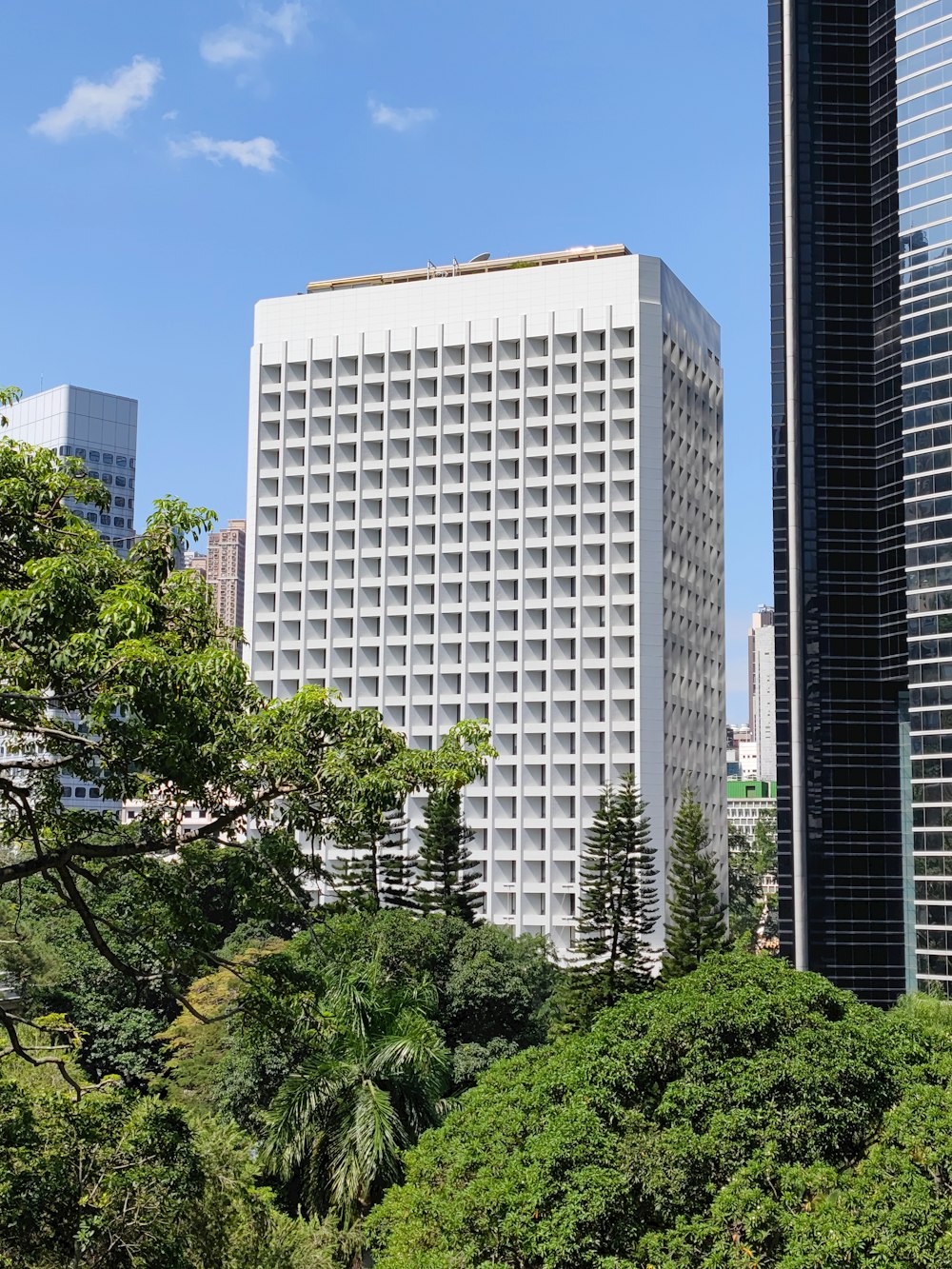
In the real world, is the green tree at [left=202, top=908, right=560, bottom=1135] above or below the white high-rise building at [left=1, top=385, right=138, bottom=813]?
below

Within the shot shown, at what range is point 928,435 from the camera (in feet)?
195

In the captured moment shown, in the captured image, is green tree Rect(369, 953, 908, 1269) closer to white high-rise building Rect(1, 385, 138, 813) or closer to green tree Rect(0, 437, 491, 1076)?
green tree Rect(0, 437, 491, 1076)

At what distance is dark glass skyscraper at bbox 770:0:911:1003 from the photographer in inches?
2437

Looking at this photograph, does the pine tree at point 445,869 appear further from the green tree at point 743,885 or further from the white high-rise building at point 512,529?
the green tree at point 743,885

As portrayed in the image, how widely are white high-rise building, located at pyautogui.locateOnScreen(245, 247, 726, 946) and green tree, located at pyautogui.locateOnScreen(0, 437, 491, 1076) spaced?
52.2 metres

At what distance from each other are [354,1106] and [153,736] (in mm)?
11111

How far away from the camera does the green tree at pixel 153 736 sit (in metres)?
13.5

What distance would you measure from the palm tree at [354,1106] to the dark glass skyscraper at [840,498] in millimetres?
41343

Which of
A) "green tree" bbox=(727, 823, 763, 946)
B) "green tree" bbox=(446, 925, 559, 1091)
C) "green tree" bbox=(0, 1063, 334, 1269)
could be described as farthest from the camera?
"green tree" bbox=(727, 823, 763, 946)

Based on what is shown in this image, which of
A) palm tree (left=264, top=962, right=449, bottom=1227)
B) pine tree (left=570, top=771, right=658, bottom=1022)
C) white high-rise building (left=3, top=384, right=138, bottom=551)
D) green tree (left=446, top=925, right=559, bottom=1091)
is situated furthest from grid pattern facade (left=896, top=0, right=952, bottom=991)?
white high-rise building (left=3, top=384, right=138, bottom=551)

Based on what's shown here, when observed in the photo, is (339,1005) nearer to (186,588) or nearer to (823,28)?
(186,588)

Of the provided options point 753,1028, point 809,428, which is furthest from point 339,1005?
point 809,428

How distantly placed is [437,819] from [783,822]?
1715cm

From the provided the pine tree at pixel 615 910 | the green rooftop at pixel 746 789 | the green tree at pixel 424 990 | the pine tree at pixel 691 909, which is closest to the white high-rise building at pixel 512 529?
the pine tree at pixel 691 909
